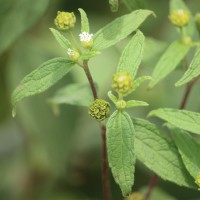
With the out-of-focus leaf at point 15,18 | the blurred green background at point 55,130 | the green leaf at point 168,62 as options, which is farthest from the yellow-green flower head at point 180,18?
the blurred green background at point 55,130

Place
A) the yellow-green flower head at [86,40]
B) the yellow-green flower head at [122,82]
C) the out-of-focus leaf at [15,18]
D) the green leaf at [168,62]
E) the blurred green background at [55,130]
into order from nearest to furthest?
the yellow-green flower head at [122,82], the yellow-green flower head at [86,40], the green leaf at [168,62], the out-of-focus leaf at [15,18], the blurred green background at [55,130]

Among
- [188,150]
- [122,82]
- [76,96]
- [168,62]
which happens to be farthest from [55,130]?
[122,82]

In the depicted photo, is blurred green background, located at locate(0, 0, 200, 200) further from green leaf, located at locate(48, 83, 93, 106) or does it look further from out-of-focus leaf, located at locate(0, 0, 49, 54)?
green leaf, located at locate(48, 83, 93, 106)

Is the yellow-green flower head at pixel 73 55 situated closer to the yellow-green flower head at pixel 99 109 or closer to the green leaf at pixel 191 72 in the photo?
the yellow-green flower head at pixel 99 109

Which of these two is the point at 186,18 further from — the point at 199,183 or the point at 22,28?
the point at 22,28

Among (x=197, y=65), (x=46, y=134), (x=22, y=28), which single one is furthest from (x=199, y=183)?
(x=46, y=134)

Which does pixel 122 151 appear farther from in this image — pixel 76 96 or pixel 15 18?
pixel 15 18
